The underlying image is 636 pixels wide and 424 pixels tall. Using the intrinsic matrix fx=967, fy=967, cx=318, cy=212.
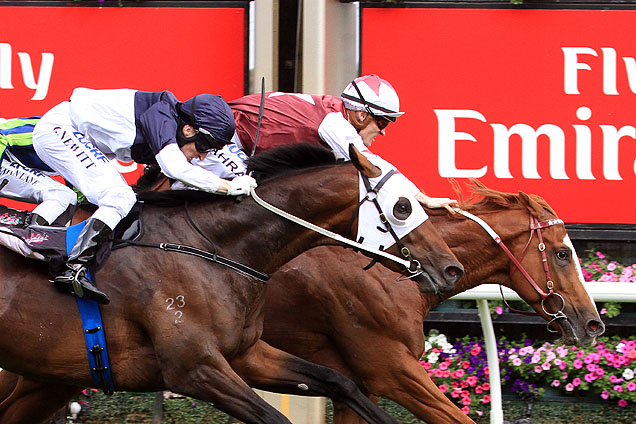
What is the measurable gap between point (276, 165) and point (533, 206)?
133 cm

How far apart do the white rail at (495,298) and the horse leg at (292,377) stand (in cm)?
123

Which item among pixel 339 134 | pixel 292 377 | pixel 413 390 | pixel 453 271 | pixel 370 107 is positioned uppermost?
pixel 370 107

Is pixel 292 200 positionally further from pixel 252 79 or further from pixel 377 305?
pixel 252 79

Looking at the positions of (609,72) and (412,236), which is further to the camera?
(609,72)

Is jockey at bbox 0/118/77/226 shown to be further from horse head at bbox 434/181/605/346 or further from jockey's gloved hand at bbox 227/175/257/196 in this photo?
horse head at bbox 434/181/605/346

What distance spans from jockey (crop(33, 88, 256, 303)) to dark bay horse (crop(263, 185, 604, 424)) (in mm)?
757

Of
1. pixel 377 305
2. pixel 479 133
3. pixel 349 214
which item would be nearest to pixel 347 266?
pixel 377 305

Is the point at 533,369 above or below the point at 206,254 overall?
below

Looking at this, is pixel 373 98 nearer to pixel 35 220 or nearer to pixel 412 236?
pixel 412 236

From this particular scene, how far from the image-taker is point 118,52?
20.2 ft

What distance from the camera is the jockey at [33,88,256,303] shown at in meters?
3.82

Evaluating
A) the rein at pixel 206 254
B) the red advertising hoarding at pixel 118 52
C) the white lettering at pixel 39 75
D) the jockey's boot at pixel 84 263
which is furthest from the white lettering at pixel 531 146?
the jockey's boot at pixel 84 263

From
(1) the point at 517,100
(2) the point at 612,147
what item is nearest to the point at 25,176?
(1) the point at 517,100

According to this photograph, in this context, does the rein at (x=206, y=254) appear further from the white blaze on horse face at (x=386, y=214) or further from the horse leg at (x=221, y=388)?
the white blaze on horse face at (x=386, y=214)
